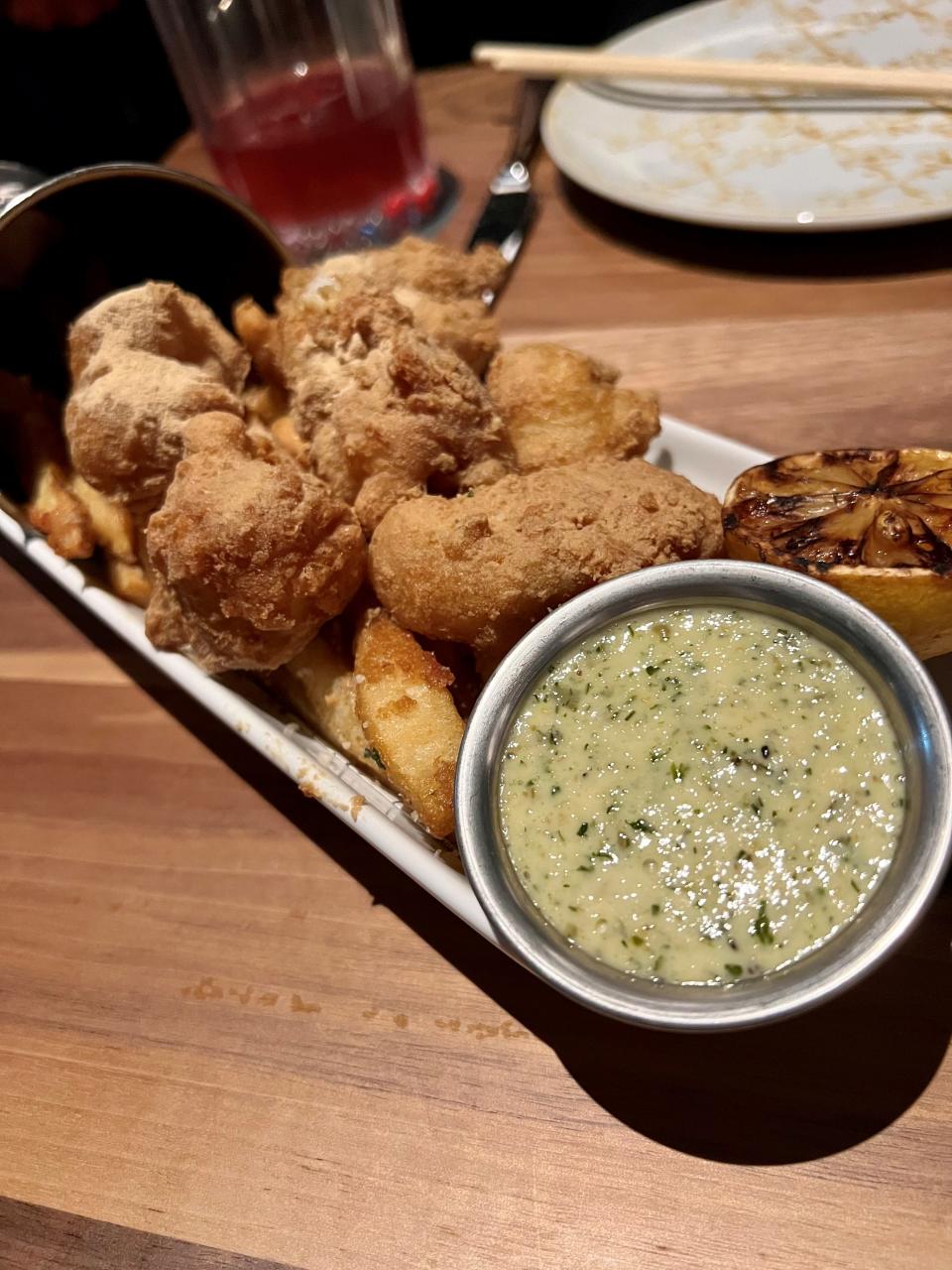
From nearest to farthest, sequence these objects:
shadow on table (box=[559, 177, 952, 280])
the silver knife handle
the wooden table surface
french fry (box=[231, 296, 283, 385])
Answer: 1. the wooden table surface
2. french fry (box=[231, 296, 283, 385])
3. shadow on table (box=[559, 177, 952, 280])
4. the silver knife handle

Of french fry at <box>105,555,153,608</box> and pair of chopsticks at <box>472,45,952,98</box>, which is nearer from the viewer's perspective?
french fry at <box>105,555,153,608</box>

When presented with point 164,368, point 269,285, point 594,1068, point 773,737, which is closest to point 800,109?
point 269,285

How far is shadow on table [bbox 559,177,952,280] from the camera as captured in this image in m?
2.29

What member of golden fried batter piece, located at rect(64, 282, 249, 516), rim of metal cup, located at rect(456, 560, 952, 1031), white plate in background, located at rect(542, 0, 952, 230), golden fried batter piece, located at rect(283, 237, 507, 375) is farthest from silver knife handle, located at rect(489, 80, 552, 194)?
rim of metal cup, located at rect(456, 560, 952, 1031)

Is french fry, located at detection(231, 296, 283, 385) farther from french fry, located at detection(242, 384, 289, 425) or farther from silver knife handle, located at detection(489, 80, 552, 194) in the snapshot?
silver knife handle, located at detection(489, 80, 552, 194)

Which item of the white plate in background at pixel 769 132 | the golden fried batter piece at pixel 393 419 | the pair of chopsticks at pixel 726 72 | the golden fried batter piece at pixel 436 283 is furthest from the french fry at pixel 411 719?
the pair of chopsticks at pixel 726 72

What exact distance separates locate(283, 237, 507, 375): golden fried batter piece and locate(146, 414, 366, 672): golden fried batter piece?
0.47 m

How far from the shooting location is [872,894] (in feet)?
3.30

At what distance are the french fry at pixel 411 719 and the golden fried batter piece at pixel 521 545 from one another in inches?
2.1

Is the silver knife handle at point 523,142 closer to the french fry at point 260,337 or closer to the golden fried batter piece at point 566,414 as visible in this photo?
the french fry at point 260,337

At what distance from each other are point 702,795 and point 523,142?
2673 millimetres

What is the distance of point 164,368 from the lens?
1718mm

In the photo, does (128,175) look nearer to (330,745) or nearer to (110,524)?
(110,524)

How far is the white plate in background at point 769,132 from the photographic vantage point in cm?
231
